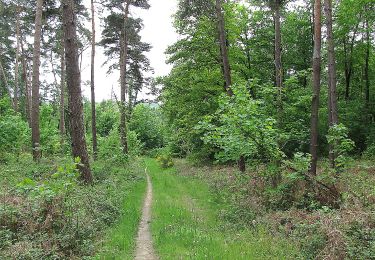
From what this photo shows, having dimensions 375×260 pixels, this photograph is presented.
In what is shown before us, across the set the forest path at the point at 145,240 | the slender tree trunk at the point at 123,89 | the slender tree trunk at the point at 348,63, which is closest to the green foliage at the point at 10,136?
the slender tree trunk at the point at 123,89

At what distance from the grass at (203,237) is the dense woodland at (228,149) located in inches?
2.1

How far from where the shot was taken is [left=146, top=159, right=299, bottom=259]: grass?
6516 mm

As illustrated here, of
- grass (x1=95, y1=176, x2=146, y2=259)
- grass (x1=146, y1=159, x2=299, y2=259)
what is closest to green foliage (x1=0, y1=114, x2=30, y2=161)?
grass (x1=95, y1=176, x2=146, y2=259)

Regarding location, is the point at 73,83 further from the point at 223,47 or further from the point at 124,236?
the point at 223,47

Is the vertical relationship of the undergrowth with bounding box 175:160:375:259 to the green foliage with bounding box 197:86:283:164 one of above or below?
below

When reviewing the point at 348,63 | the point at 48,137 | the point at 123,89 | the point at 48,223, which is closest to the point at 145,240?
the point at 48,223

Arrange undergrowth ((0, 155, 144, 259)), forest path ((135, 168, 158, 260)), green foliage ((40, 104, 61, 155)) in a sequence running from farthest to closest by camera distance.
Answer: green foliage ((40, 104, 61, 155)), forest path ((135, 168, 158, 260)), undergrowth ((0, 155, 144, 259))

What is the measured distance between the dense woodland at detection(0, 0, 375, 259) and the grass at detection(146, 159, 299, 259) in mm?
54

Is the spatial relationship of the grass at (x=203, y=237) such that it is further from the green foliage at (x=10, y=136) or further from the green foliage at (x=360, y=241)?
the green foliage at (x=10, y=136)

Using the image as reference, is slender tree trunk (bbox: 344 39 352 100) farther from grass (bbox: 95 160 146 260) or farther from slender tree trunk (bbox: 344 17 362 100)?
grass (bbox: 95 160 146 260)

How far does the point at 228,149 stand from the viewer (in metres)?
9.67

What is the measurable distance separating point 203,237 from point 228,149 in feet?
10.1

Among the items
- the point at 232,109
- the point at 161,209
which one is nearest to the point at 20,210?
the point at 161,209

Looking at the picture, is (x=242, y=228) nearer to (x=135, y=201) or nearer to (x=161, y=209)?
(x=161, y=209)
